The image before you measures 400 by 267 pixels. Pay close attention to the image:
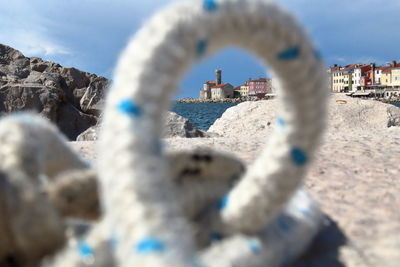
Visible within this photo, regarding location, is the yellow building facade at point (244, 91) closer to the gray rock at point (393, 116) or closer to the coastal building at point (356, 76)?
the coastal building at point (356, 76)

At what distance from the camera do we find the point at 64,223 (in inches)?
46.5

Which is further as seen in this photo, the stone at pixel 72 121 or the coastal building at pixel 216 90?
the coastal building at pixel 216 90

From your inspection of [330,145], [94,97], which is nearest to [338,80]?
[94,97]

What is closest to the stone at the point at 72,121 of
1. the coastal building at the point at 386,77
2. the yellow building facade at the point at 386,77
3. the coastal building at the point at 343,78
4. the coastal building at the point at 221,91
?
the coastal building at the point at 343,78

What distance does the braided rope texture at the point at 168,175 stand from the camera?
3.03 ft

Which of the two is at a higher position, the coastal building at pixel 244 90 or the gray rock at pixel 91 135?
the gray rock at pixel 91 135

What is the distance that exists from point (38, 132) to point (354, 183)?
1.86m

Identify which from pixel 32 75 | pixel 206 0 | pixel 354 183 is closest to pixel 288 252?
pixel 206 0

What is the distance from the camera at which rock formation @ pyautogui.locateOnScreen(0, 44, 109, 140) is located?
26.1 ft

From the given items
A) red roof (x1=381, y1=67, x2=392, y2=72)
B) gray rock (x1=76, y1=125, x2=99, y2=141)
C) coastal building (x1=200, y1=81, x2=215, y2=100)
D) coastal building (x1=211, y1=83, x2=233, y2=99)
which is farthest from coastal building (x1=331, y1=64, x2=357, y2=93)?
gray rock (x1=76, y1=125, x2=99, y2=141)

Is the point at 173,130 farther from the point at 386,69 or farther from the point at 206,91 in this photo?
the point at 206,91

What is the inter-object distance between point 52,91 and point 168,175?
7.73 meters

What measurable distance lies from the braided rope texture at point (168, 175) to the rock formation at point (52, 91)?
677cm

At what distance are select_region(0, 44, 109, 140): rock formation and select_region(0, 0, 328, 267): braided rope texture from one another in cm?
677
